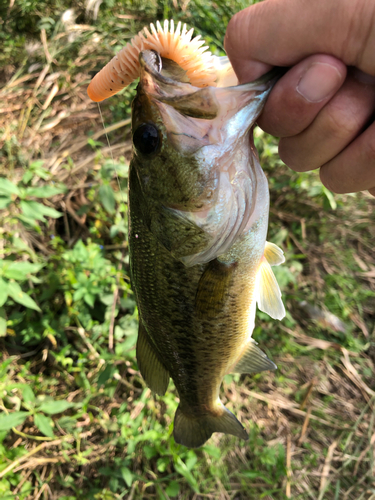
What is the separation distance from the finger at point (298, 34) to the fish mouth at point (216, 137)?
0.08 metres

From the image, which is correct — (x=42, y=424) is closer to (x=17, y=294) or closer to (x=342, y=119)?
(x=17, y=294)

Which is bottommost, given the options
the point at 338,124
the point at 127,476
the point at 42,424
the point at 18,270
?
the point at 127,476

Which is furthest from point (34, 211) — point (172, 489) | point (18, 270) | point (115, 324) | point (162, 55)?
point (172, 489)

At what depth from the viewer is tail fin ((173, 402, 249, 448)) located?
1711mm

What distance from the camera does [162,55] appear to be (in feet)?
3.34

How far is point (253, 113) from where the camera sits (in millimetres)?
1006

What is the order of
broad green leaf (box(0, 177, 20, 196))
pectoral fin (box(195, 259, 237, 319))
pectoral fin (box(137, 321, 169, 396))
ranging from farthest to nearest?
broad green leaf (box(0, 177, 20, 196)) → pectoral fin (box(137, 321, 169, 396)) → pectoral fin (box(195, 259, 237, 319))

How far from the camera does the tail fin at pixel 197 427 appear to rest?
5.61ft

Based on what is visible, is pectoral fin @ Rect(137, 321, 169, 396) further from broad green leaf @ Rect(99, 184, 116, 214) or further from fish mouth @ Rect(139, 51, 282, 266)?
broad green leaf @ Rect(99, 184, 116, 214)

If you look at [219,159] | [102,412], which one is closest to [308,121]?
[219,159]

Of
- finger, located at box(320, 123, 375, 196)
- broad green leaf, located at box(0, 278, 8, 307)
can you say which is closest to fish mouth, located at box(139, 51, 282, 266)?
finger, located at box(320, 123, 375, 196)

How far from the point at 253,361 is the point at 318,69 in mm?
1373

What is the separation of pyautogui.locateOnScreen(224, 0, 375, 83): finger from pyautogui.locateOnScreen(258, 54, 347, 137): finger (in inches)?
1.5

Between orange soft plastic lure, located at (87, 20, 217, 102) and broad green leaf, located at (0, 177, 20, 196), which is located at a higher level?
orange soft plastic lure, located at (87, 20, 217, 102)
